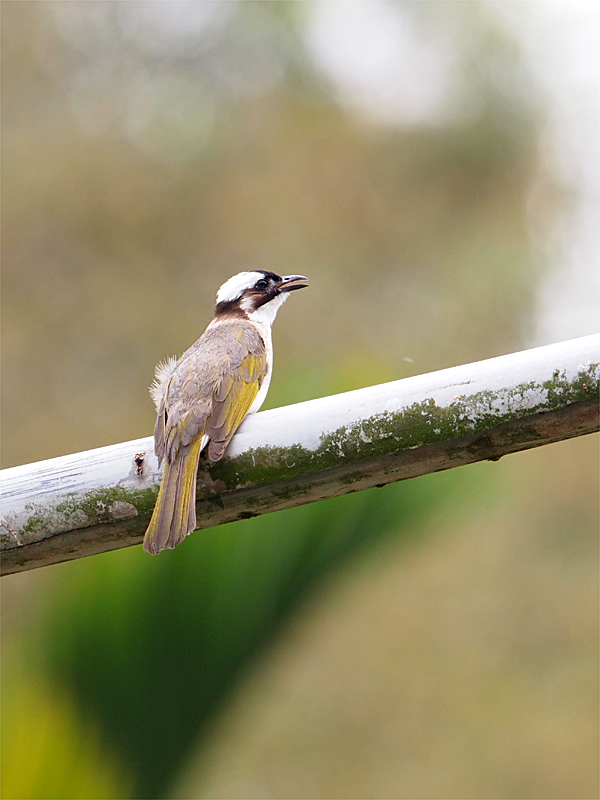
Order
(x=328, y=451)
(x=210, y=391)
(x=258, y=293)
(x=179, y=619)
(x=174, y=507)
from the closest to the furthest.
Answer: (x=328, y=451) → (x=174, y=507) → (x=210, y=391) → (x=179, y=619) → (x=258, y=293)

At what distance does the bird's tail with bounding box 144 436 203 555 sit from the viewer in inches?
62.7

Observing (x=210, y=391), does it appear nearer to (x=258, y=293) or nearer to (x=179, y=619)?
(x=179, y=619)

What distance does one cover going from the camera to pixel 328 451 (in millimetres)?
1485

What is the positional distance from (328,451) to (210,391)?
2.83 ft

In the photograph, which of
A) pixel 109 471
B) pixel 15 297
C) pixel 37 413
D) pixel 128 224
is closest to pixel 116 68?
pixel 128 224

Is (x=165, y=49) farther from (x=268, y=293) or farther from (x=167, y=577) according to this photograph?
(x=167, y=577)

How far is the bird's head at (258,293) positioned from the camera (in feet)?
10.5

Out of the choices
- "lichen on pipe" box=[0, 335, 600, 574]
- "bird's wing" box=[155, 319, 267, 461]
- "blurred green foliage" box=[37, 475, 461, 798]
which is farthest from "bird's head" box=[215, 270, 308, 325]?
"lichen on pipe" box=[0, 335, 600, 574]

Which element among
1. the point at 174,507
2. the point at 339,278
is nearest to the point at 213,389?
the point at 174,507

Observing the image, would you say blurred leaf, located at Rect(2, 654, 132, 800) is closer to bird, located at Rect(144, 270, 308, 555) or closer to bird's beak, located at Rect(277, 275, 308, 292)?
bird, located at Rect(144, 270, 308, 555)

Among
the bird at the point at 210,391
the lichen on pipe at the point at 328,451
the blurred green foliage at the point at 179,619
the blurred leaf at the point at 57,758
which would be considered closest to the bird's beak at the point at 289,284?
the bird at the point at 210,391

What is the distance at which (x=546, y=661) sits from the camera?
6.19 meters

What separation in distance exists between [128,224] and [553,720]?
5.64 meters

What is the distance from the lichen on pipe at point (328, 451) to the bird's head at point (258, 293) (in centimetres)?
154
